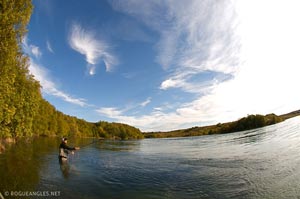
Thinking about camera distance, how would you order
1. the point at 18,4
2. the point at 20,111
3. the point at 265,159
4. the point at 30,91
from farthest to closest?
the point at 30,91 → the point at 20,111 → the point at 265,159 → the point at 18,4

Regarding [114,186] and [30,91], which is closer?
[114,186]

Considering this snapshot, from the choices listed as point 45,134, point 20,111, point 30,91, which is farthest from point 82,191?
point 45,134

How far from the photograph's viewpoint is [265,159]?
26.2 metres

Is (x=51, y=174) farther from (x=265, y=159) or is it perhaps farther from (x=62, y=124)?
(x=62, y=124)

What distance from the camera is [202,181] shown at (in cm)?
1920

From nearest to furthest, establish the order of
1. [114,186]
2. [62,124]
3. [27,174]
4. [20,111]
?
[114,186] → [27,174] → [20,111] → [62,124]

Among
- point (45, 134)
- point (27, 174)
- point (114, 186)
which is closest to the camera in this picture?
point (114, 186)

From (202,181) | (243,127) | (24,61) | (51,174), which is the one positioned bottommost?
(202,181)

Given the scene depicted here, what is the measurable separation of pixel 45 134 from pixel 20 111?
81.1 m

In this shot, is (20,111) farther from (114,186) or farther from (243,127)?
(243,127)

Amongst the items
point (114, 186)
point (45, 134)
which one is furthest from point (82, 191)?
point (45, 134)

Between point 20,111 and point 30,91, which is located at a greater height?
point 30,91

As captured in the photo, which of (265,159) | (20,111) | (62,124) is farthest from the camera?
(62,124)

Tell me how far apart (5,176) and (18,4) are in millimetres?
15926
